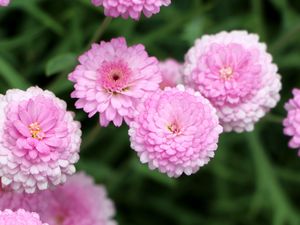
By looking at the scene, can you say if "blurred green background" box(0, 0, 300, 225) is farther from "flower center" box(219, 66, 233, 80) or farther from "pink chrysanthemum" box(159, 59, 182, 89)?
"flower center" box(219, 66, 233, 80)

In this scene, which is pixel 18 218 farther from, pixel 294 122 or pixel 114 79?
pixel 294 122

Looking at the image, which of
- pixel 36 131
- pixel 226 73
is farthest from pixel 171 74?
pixel 36 131

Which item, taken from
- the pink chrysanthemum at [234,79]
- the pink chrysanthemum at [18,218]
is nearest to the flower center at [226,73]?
the pink chrysanthemum at [234,79]

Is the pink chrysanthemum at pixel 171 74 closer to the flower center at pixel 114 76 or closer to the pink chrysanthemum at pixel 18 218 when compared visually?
the flower center at pixel 114 76

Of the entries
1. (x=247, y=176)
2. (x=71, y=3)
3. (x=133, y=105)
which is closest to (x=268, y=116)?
(x=247, y=176)

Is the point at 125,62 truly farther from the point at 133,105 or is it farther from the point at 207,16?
Answer: the point at 207,16

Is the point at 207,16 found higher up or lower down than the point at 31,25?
higher up
